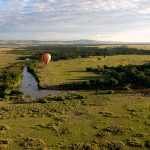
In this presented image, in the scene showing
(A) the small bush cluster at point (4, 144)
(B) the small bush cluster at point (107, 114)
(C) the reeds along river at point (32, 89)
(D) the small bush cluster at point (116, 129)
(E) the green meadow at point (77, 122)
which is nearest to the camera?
(A) the small bush cluster at point (4, 144)

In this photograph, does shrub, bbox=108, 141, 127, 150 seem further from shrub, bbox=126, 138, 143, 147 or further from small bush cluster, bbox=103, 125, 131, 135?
small bush cluster, bbox=103, 125, 131, 135

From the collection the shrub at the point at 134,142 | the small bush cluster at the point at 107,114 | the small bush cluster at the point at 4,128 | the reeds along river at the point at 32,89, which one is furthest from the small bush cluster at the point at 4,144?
the reeds along river at the point at 32,89

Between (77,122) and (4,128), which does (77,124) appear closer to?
(77,122)

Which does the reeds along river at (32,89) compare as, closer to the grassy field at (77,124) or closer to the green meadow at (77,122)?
the green meadow at (77,122)

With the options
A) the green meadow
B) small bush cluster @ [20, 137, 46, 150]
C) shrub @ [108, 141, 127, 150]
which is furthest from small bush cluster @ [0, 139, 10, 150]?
shrub @ [108, 141, 127, 150]

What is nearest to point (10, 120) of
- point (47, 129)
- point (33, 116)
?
point (33, 116)

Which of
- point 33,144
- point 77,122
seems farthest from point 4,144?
point 77,122

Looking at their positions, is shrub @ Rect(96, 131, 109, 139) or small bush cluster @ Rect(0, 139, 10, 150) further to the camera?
shrub @ Rect(96, 131, 109, 139)
